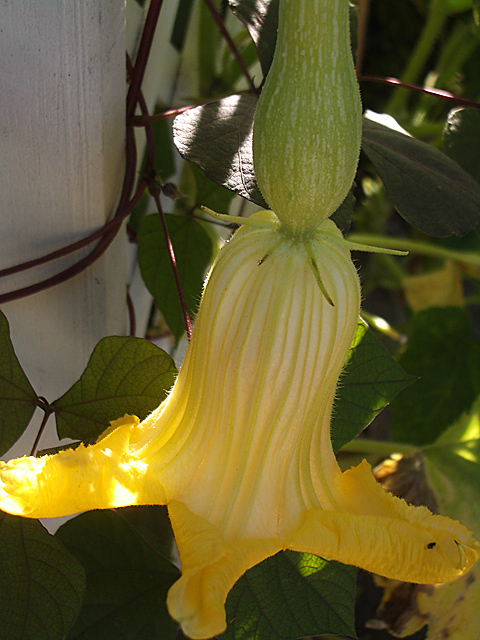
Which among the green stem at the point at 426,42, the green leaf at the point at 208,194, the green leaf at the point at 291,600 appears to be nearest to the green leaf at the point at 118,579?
the green leaf at the point at 291,600

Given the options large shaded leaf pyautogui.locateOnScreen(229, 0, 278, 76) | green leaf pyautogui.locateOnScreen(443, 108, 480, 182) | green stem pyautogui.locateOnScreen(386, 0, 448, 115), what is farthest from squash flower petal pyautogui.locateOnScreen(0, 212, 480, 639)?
green stem pyautogui.locateOnScreen(386, 0, 448, 115)

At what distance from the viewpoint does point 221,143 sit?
19.4 inches

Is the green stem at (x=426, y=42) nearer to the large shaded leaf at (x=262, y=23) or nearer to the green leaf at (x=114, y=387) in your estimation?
the large shaded leaf at (x=262, y=23)

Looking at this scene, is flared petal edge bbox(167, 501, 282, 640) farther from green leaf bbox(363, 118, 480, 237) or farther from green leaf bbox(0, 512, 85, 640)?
green leaf bbox(363, 118, 480, 237)

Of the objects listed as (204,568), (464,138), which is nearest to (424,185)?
(464,138)

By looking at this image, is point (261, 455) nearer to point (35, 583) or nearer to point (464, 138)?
point (35, 583)

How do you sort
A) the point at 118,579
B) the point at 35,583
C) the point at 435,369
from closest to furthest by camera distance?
the point at 35,583 → the point at 118,579 → the point at 435,369

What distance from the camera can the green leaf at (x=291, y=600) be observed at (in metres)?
0.54

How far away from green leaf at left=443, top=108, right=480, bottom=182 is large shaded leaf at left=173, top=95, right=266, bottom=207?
0.28m

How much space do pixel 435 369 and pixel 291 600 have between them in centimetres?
74

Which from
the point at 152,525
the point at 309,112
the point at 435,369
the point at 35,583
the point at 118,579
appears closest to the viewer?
the point at 309,112

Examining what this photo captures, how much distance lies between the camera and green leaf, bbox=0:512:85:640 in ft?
1.52

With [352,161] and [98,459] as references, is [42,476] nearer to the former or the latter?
[98,459]

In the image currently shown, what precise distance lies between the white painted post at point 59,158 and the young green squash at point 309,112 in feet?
0.63
